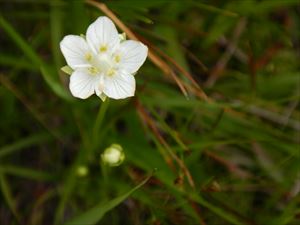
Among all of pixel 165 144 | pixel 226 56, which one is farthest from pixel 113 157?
pixel 226 56

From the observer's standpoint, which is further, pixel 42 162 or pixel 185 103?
pixel 42 162

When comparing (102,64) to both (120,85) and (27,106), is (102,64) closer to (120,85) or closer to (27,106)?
(120,85)

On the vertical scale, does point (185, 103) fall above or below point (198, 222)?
above

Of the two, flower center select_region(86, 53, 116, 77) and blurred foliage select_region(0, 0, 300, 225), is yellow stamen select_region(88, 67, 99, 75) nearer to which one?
flower center select_region(86, 53, 116, 77)

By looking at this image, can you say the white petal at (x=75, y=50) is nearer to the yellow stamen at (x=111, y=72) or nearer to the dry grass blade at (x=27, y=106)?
the yellow stamen at (x=111, y=72)

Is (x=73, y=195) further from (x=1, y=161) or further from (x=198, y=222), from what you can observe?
(x=198, y=222)

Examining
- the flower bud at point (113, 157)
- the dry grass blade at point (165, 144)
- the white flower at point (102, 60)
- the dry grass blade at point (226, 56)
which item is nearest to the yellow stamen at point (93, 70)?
the white flower at point (102, 60)

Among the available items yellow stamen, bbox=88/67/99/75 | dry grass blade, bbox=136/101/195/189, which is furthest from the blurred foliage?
yellow stamen, bbox=88/67/99/75

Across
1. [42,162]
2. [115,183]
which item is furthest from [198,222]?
[42,162]
